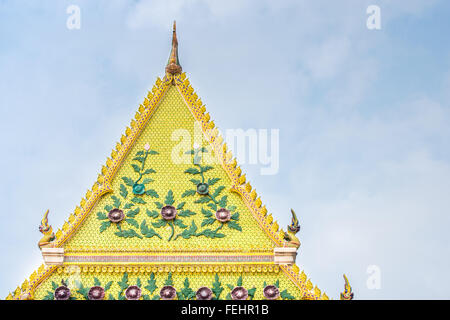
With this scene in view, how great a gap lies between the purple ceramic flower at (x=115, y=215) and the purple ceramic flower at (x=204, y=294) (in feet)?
7.70

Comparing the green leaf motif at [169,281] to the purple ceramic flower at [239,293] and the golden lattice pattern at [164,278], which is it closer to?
the golden lattice pattern at [164,278]

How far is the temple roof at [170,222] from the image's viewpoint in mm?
14344

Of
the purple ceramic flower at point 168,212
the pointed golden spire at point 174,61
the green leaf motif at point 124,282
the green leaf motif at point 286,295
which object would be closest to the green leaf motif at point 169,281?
the green leaf motif at point 124,282

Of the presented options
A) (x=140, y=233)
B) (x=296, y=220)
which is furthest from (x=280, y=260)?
(x=140, y=233)

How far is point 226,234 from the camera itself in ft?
48.5

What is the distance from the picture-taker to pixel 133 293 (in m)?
14.0

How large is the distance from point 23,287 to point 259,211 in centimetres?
507

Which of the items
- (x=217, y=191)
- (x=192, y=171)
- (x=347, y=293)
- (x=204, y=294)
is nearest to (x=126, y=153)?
(x=192, y=171)

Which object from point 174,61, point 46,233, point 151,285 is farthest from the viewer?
point 174,61

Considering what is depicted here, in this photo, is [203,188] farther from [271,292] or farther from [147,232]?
[271,292]

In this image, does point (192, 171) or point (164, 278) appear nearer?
point (164, 278)

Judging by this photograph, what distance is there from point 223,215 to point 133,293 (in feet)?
8.20

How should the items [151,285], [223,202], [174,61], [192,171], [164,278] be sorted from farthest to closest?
[174,61] < [192,171] < [223,202] < [164,278] < [151,285]
